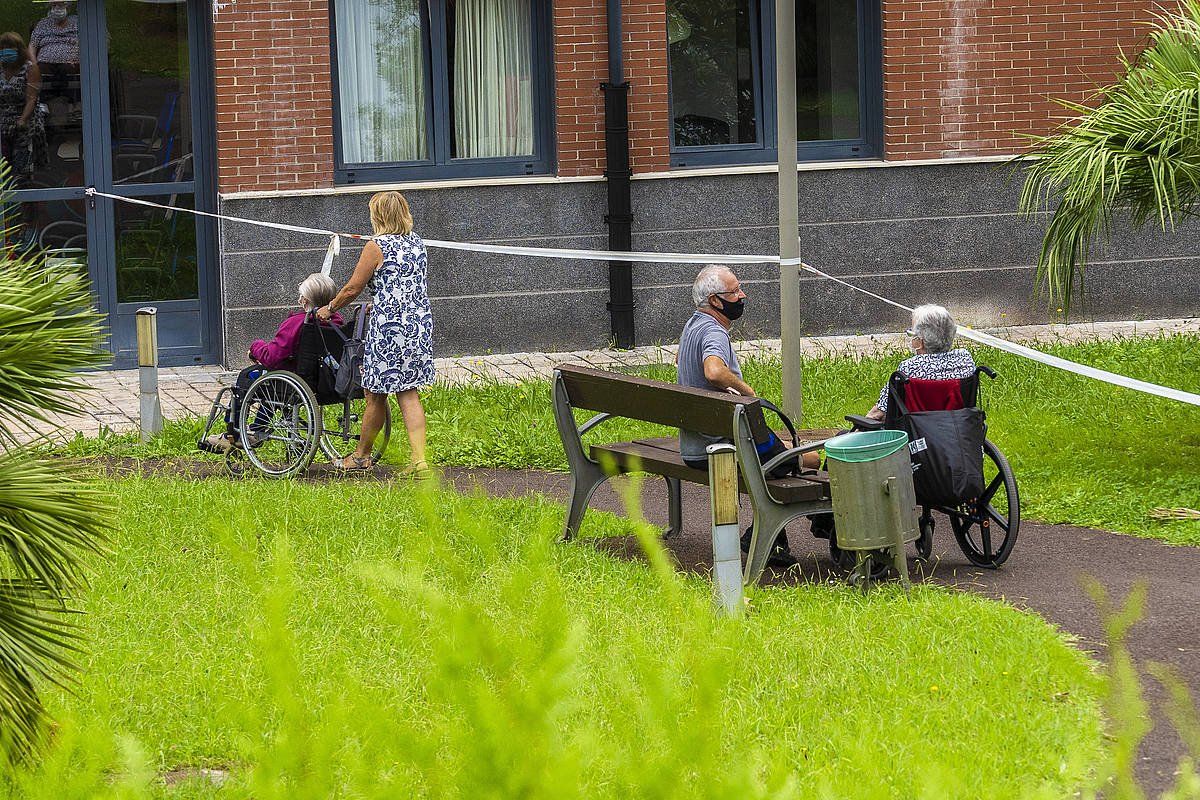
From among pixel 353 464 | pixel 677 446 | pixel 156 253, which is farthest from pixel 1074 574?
pixel 156 253

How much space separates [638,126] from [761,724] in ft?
31.6

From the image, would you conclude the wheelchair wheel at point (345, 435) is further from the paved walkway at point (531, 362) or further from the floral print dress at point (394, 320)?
the paved walkway at point (531, 362)

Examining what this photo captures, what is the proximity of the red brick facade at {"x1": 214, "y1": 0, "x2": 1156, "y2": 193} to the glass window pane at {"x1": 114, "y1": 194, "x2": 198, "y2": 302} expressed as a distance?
0.74m

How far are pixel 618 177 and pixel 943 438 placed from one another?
7525 millimetres

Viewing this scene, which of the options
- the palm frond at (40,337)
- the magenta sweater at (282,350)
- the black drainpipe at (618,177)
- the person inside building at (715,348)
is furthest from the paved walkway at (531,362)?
the palm frond at (40,337)

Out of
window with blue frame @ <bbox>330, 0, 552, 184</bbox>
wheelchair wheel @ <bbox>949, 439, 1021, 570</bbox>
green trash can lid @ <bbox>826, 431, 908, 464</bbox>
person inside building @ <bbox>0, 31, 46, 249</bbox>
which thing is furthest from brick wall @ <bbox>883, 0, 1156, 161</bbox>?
green trash can lid @ <bbox>826, 431, 908, 464</bbox>

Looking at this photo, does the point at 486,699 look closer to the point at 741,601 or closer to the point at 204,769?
the point at 204,769

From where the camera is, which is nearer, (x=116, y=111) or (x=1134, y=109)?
(x=1134, y=109)

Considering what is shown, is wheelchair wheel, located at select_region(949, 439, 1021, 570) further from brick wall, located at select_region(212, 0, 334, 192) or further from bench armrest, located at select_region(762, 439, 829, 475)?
brick wall, located at select_region(212, 0, 334, 192)

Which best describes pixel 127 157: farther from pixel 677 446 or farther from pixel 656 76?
pixel 677 446

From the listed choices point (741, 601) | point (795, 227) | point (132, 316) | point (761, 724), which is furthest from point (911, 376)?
point (132, 316)

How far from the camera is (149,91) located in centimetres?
1377

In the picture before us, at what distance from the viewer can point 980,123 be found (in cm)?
1465

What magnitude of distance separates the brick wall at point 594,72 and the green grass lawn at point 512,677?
632 cm
